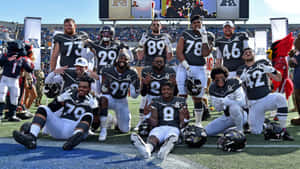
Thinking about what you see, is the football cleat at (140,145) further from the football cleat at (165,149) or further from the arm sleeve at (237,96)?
the arm sleeve at (237,96)

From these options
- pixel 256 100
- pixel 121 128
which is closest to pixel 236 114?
pixel 256 100

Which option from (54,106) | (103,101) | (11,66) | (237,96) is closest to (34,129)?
(54,106)

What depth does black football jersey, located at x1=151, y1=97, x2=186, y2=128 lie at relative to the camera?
3863 mm

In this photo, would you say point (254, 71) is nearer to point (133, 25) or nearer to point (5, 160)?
point (5, 160)

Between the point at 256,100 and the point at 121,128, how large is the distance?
2263 mm

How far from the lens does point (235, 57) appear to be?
5430mm

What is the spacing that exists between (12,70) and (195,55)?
12.1ft

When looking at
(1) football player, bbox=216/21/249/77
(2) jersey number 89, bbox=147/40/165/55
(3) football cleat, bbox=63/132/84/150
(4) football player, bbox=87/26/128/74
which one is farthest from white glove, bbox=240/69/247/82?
(3) football cleat, bbox=63/132/84/150

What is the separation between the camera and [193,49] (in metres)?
5.18

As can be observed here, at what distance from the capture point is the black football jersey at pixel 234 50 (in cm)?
543

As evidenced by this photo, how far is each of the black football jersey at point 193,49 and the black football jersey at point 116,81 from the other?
3.31 ft

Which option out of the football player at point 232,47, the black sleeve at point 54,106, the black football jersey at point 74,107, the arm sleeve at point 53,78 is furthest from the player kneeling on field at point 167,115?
the football player at point 232,47

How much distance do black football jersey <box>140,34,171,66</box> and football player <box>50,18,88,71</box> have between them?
1121 millimetres

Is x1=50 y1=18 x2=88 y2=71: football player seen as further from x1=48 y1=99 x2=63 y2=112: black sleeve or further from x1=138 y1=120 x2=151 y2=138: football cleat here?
x1=138 y1=120 x2=151 y2=138: football cleat
